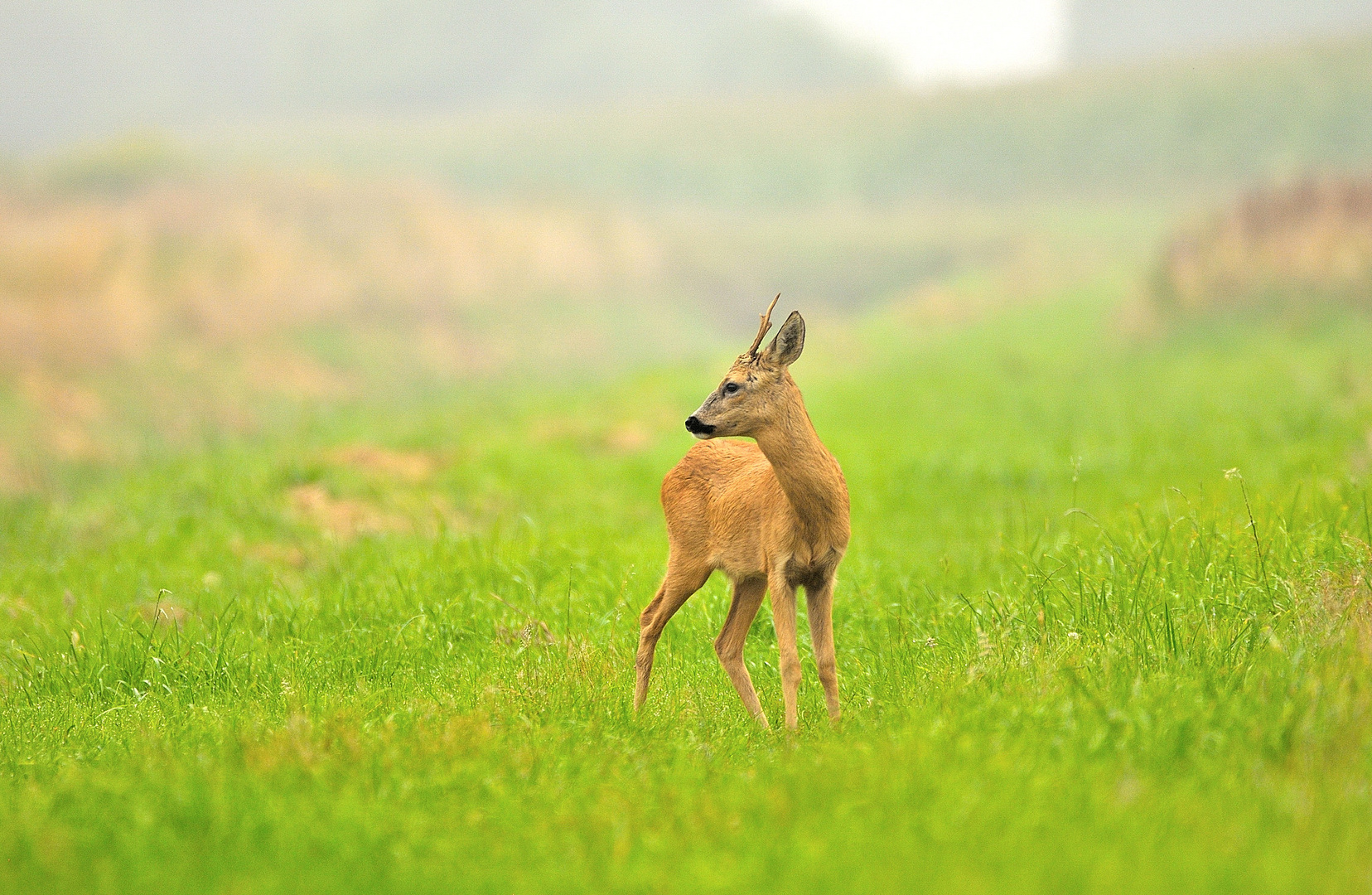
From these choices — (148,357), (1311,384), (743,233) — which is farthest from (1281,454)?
(743,233)

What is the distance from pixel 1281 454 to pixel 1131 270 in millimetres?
21020

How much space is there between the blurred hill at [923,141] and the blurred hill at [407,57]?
10.3 metres

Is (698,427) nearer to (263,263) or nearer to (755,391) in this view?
(755,391)

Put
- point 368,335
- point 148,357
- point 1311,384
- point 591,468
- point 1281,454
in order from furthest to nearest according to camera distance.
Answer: point 368,335 < point 148,357 < point 1311,384 < point 591,468 < point 1281,454

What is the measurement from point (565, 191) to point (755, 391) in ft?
107

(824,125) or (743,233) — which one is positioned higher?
(824,125)

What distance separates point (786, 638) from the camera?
4.50 m

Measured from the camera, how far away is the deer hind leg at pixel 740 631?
494cm

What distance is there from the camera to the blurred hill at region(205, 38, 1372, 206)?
126ft

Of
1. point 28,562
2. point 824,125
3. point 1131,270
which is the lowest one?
point 28,562

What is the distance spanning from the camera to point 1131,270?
28.6 meters

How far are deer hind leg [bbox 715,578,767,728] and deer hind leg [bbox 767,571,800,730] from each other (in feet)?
1.34

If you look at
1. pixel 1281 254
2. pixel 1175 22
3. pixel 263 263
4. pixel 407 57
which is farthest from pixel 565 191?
pixel 1175 22

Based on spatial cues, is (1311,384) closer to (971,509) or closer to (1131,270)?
(971,509)
